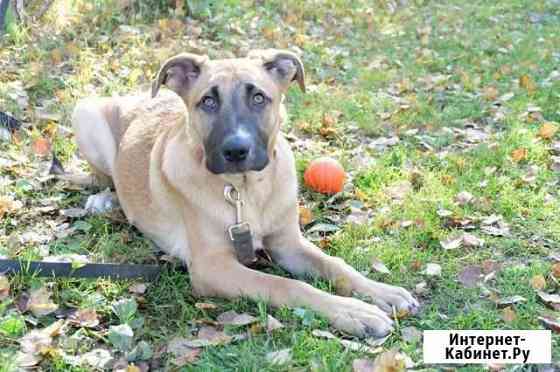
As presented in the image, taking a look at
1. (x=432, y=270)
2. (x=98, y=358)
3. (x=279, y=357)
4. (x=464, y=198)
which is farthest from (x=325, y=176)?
(x=98, y=358)

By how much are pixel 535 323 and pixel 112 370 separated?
2059mm

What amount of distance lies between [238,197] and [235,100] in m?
0.56

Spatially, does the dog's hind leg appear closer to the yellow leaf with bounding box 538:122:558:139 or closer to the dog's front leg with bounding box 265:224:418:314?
the dog's front leg with bounding box 265:224:418:314

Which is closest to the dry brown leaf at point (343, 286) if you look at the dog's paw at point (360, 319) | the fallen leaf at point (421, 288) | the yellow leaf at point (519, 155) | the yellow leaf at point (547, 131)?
the dog's paw at point (360, 319)

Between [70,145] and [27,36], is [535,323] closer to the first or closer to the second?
[70,145]

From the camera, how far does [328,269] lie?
374 centimetres

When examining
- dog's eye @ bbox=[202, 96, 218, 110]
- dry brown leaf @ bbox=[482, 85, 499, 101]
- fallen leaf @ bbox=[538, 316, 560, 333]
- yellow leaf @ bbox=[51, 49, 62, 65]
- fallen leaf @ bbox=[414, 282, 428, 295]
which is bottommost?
fallen leaf @ bbox=[414, 282, 428, 295]

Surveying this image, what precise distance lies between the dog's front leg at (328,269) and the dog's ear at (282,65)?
926mm

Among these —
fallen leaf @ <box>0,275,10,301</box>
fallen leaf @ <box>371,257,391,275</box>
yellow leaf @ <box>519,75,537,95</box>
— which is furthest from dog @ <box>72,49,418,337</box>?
yellow leaf @ <box>519,75,537,95</box>

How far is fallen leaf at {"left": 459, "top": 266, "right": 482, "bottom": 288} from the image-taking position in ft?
12.1

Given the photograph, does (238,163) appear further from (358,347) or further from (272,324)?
(358,347)

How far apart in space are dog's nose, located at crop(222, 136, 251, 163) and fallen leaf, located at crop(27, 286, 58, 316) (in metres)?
1.18

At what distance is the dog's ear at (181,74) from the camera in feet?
13.0

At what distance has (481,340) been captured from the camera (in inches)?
122
